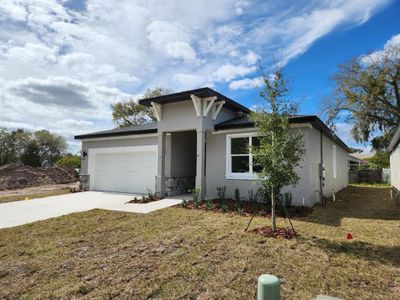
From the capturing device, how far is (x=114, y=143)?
14.8 metres

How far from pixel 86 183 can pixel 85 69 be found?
6.63 meters

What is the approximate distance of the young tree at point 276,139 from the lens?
6.04 metres

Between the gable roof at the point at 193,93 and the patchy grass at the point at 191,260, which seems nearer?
the patchy grass at the point at 191,260

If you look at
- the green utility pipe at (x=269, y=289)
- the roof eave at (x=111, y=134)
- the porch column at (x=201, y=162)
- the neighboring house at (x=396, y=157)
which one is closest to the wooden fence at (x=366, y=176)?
the neighboring house at (x=396, y=157)

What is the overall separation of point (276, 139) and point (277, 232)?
7.18 feet

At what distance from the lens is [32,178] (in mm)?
19578

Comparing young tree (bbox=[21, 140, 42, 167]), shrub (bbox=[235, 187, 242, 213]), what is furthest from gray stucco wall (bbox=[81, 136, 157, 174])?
young tree (bbox=[21, 140, 42, 167])

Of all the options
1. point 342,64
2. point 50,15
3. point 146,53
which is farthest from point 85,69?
point 342,64

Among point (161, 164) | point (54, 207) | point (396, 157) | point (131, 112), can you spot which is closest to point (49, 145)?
point (131, 112)

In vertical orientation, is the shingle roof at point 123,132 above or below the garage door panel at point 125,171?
above

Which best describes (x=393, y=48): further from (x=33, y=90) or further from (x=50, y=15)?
(x=33, y=90)

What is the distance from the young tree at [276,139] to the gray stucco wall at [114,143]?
7980mm

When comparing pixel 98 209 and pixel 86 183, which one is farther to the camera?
pixel 86 183

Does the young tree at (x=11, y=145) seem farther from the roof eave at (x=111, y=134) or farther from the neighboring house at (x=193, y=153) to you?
the neighboring house at (x=193, y=153)
